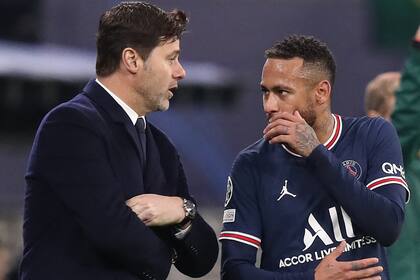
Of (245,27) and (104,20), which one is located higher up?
(104,20)

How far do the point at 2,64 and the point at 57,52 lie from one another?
1.97m

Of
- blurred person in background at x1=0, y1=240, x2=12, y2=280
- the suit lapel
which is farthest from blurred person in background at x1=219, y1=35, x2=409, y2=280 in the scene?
blurred person in background at x1=0, y1=240, x2=12, y2=280

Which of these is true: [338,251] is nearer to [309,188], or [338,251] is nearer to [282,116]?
[309,188]

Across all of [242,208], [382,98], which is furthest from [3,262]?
[242,208]

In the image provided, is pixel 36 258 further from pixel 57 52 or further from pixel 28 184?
pixel 57 52

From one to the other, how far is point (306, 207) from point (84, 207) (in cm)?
82

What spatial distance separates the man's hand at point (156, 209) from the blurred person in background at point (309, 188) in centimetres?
32

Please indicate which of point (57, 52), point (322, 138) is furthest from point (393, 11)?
point (322, 138)

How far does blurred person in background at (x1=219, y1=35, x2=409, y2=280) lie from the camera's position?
3.80 meters

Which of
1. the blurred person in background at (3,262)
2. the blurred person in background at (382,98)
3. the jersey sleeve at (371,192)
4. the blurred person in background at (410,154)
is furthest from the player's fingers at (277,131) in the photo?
the blurred person in background at (3,262)

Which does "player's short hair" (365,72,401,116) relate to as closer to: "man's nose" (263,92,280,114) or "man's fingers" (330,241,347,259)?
"man's nose" (263,92,280,114)

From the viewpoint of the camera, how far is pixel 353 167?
3.97 meters

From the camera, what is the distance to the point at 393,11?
1411 centimetres

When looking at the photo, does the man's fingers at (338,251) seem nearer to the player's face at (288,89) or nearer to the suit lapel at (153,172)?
the player's face at (288,89)
